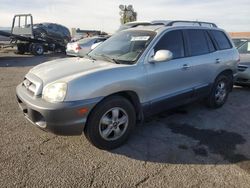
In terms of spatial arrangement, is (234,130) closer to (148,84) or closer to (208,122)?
(208,122)

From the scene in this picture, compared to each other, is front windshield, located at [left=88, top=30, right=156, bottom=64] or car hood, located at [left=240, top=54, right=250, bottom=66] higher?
front windshield, located at [left=88, top=30, right=156, bottom=64]

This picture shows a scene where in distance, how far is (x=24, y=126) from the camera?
15.3 feet

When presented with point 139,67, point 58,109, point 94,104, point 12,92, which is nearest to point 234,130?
point 139,67

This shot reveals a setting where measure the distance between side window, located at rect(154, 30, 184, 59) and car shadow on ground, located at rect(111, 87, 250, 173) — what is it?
1261 mm

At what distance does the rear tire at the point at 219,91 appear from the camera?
5.82 m

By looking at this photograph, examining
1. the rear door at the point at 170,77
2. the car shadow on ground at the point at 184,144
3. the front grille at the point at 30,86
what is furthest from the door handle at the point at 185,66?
the front grille at the point at 30,86

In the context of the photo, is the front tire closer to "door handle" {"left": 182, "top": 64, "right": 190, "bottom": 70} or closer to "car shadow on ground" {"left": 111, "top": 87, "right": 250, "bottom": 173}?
"car shadow on ground" {"left": 111, "top": 87, "right": 250, "bottom": 173}

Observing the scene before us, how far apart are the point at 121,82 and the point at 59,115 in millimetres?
954

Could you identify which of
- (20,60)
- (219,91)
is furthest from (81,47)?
(219,91)

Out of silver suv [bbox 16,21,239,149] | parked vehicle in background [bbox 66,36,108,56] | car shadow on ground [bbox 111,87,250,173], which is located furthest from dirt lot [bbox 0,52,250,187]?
parked vehicle in background [bbox 66,36,108,56]

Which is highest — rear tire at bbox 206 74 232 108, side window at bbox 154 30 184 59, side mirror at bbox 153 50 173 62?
side window at bbox 154 30 184 59

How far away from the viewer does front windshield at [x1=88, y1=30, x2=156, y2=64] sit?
4250mm

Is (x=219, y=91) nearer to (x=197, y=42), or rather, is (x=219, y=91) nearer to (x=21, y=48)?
(x=197, y=42)

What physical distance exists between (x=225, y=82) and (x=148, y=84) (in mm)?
2704
